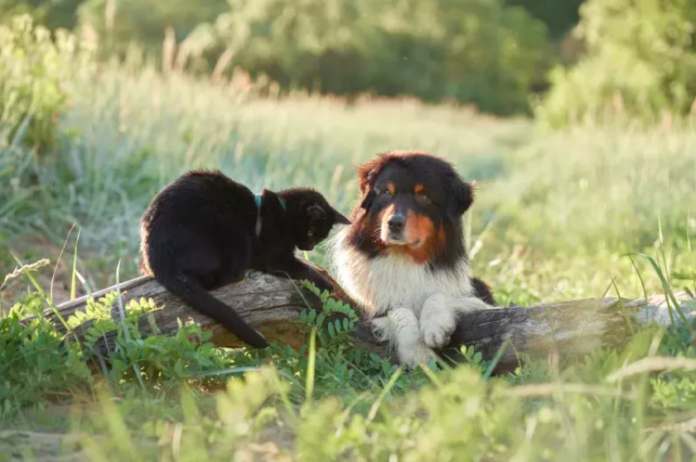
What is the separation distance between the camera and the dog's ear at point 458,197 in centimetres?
461

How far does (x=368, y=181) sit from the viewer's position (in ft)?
15.7

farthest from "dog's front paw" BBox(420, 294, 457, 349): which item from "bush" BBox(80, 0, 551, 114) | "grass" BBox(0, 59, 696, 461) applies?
"bush" BBox(80, 0, 551, 114)

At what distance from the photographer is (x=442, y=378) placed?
11.8ft

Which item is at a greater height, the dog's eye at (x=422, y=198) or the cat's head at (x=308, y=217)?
the dog's eye at (x=422, y=198)

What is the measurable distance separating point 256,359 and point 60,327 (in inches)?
37.2

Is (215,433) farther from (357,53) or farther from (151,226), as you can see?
(357,53)

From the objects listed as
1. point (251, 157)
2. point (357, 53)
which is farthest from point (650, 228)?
point (357, 53)

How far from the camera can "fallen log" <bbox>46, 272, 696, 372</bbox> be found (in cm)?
400

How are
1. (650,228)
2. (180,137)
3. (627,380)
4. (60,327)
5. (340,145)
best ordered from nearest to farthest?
(627,380)
(60,327)
(650,228)
(180,137)
(340,145)

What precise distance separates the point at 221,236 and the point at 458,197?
1.29 m

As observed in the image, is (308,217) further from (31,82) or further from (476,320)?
(31,82)

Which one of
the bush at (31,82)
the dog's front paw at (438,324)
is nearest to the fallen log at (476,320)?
the dog's front paw at (438,324)

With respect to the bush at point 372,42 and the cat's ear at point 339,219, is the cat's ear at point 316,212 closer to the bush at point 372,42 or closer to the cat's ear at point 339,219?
the cat's ear at point 339,219

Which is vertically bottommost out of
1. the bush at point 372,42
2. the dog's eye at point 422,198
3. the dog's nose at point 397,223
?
the bush at point 372,42
